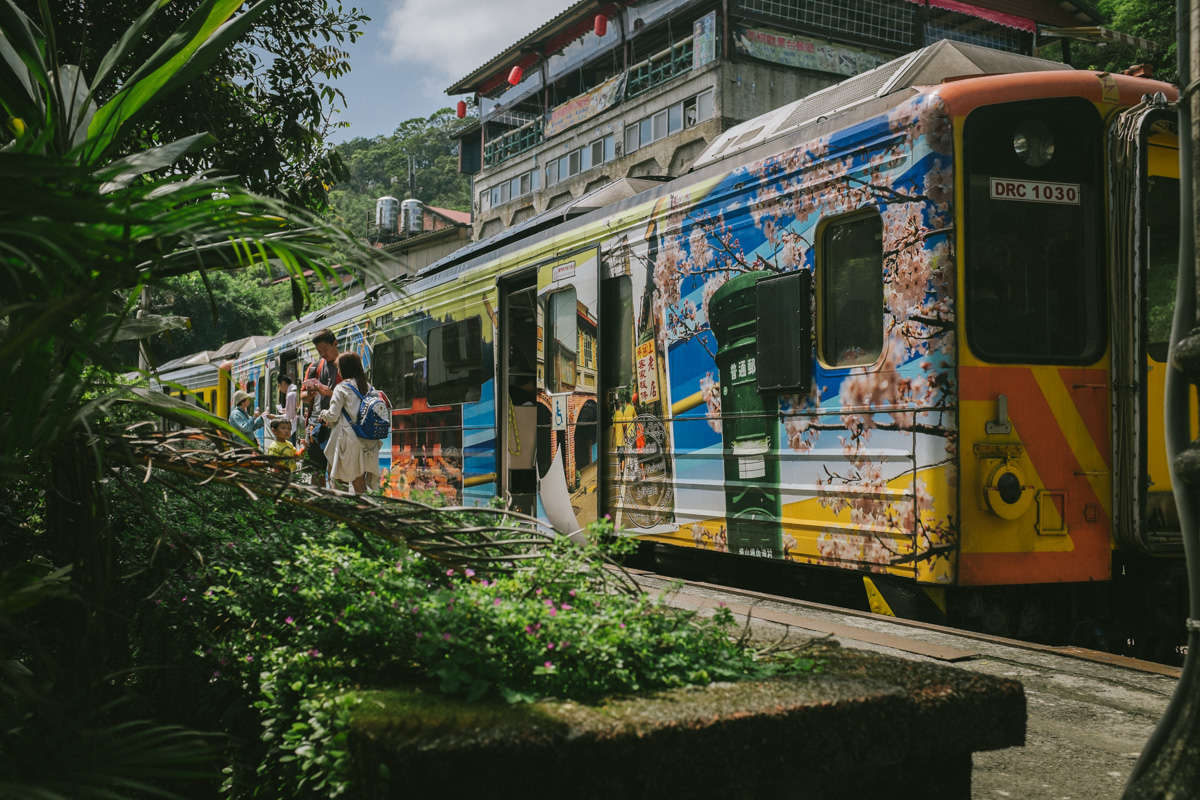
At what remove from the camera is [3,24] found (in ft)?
6.89

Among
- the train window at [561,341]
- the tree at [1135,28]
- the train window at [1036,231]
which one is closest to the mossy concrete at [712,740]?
the train window at [1036,231]

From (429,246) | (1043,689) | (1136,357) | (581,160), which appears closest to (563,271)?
(1136,357)

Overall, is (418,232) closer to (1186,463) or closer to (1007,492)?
(1007,492)

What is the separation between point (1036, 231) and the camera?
558cm

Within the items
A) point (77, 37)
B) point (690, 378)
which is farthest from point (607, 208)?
point (77, 37)

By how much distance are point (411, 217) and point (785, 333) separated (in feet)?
155

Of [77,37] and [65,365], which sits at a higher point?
[77,37]

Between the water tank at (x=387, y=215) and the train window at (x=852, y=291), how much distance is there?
1907 inches

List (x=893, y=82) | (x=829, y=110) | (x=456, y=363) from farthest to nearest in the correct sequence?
(x=456, y=363)
(x=829, y=110)
(x=893, y=82)

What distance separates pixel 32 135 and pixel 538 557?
1310mm

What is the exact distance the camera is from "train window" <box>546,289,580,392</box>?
8.42 m

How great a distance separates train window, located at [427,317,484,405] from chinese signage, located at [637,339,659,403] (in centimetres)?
285

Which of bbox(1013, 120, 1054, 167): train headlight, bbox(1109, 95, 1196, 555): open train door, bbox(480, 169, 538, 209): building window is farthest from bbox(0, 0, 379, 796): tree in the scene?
bbox(480, 169, 538, 209): building window

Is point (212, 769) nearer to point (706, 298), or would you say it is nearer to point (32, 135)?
point (32, 135)
